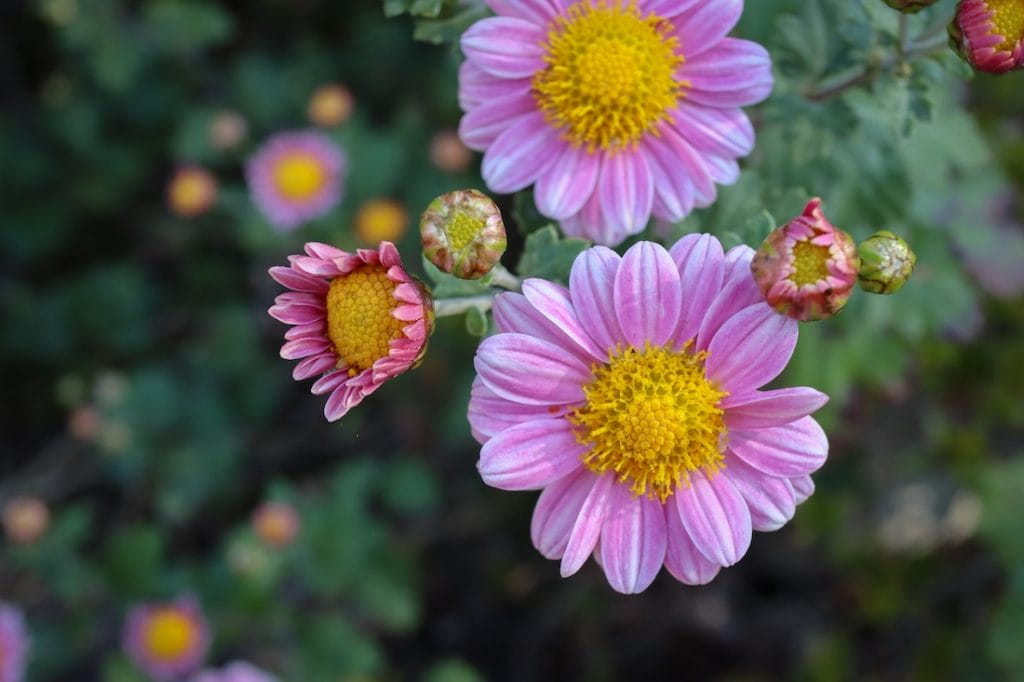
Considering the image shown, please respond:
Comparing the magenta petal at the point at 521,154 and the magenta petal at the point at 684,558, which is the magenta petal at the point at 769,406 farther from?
the magenta petal at the point at 521,154

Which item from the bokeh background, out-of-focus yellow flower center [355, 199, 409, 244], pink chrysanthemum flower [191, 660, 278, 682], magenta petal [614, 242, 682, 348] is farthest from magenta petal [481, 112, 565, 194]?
pink chrysanthemum flower [191, 660, 278, 682]

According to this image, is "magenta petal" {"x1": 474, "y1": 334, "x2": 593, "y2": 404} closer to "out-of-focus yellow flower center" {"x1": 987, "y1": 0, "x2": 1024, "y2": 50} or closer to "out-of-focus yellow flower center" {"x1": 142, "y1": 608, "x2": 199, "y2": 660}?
"out-of-focus yellow flower center" {"x1": 987, "y1": 0, "x2": 1024, "y2": 50}

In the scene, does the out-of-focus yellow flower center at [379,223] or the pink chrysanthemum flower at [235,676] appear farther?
the out-of-focus yellow flower center at [379,223]

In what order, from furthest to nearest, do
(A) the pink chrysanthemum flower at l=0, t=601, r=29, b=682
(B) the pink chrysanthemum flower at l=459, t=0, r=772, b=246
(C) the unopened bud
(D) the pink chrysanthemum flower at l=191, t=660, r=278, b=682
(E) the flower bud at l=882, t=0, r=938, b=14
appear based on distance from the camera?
(C) the unopened bud, (A) the pink chrysanthemum flower at l=0, t=601, r=29, b=682, (D) the pink chrysanthemum flower at l=191, t=660, r=278, b=682, (B) the pink chrysanthemum flower at l=459, t=0, r=772, b=246, (E) the flower bud at l=882, t=0, r=938, b=14

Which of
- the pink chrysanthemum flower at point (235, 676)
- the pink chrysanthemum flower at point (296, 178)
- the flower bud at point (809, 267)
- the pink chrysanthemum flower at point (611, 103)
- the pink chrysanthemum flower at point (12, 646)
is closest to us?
the flower bud at point (809, 267)

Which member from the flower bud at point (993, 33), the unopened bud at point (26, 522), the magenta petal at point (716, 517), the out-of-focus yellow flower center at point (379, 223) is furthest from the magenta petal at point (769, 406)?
the unopened bud at point (26, 522)

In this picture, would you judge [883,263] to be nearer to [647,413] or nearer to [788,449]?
[788,449]
